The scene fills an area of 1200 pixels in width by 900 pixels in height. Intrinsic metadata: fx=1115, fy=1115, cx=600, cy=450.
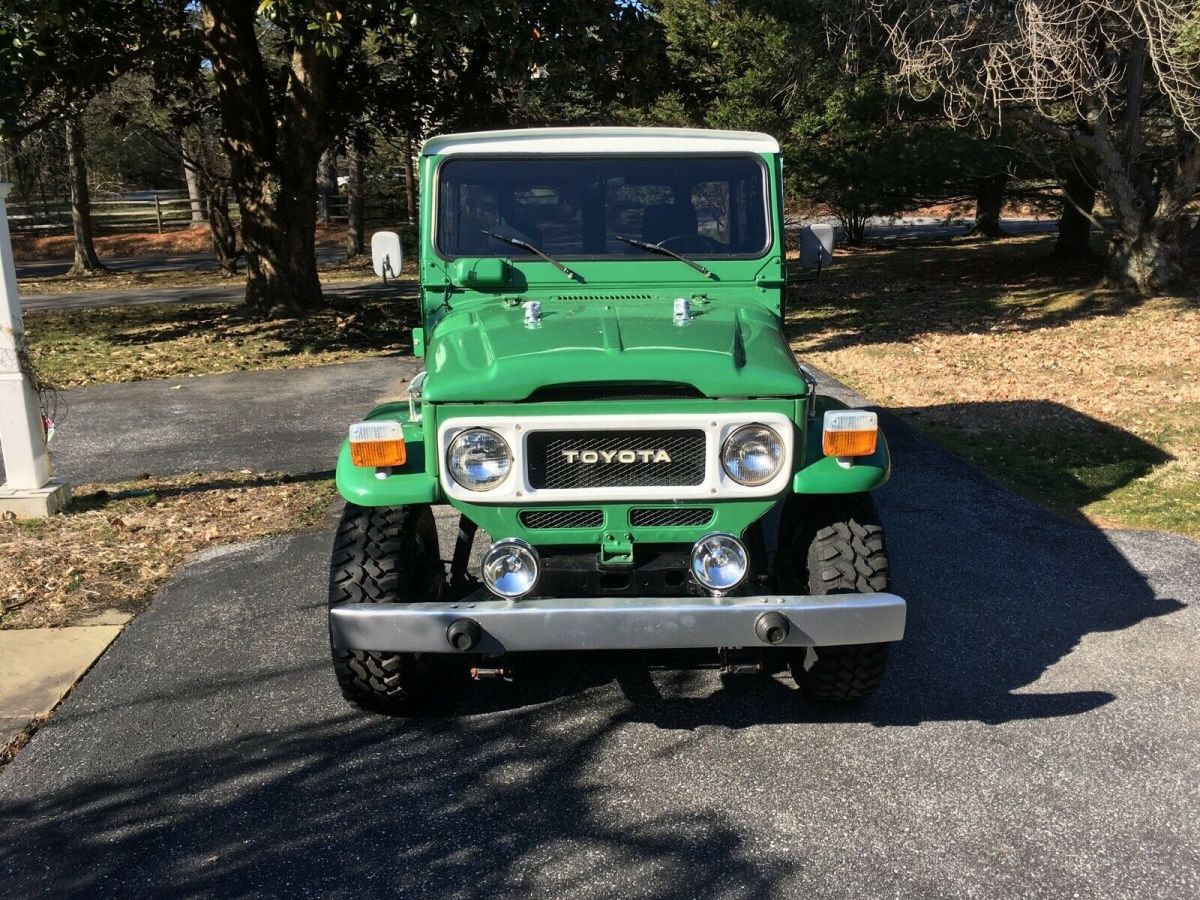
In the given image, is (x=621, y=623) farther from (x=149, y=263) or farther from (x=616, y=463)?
(x=149, y=263)

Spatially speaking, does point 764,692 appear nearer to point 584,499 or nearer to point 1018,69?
point 584,499

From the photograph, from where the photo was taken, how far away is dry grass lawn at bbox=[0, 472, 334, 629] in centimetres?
533

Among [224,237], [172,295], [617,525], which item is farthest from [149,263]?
[617,525]

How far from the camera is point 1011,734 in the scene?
12.8ft

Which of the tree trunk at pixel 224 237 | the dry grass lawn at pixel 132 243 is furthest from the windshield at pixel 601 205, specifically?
the dry grass lawn at pixel 132 243

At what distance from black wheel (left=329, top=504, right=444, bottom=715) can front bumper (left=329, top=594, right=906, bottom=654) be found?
36cm

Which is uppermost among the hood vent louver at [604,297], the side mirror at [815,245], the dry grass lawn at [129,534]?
the side mirror at [815,245]

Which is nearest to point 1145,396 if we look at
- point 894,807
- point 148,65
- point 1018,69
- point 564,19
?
point 1018,69

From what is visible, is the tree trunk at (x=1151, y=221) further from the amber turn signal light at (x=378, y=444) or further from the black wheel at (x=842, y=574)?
the amber turn signal light at (x=378, y=444)

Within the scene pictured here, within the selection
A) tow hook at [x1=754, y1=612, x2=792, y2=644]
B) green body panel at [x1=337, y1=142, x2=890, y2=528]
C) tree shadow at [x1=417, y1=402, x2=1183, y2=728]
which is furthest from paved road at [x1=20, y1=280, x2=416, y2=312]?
tow hook at [x1=754, y1=612, x2=792, y2=644]

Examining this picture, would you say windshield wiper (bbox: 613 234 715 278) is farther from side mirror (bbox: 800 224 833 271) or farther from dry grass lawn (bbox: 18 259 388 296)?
dry grass lawn (bbox: 18 259 388 296)

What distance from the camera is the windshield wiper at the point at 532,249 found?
463cm

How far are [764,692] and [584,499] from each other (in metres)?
→ 1.18

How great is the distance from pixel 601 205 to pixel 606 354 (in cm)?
128
